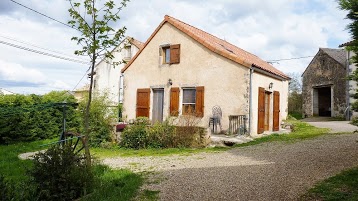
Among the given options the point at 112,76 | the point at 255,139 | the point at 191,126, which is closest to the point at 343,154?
the point at 255,139

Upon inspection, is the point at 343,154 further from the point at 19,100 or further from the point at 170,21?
the point at 19,100

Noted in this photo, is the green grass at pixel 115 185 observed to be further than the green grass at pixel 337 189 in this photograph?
Yes

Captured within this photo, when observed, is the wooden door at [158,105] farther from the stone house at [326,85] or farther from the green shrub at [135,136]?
the stone house at [326,85]

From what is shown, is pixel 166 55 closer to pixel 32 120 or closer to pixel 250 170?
pixel 32 120

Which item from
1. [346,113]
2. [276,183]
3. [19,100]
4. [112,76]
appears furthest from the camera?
[112,76]

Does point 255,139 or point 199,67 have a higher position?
point 199,67

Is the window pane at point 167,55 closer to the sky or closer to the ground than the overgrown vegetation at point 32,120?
closer to the sky

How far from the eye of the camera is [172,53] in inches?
540

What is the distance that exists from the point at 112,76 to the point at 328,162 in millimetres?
20635

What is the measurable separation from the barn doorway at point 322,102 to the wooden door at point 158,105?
52.1 ft

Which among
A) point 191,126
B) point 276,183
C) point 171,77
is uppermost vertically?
point 171,77

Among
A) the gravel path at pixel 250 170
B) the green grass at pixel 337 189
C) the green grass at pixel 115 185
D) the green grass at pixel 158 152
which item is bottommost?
the green grass at pixel 158 152

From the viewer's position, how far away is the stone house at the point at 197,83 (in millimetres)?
11609

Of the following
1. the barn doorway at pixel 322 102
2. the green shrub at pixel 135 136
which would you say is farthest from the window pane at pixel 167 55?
the barn doorway at pixel 322 102
